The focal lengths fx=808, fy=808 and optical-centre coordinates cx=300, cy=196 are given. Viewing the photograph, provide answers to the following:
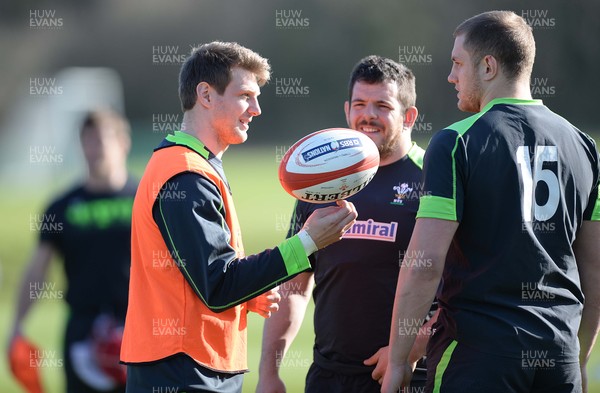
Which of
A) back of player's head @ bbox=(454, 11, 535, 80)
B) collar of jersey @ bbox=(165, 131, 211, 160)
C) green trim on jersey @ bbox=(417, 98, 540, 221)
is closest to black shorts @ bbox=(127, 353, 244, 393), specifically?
collar of jersey @ bbox=(165, 131, 211, 160)

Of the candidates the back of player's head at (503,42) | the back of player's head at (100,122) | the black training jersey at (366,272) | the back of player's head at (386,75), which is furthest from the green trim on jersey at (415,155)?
the back of player's head at (100,122)

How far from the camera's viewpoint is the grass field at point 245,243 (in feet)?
27.7

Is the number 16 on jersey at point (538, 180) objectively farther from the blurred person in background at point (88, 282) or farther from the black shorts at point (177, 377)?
the blurred person in background at point (88, 282)

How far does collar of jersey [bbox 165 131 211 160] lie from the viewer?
335 centimetres

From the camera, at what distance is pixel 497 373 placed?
3.09m

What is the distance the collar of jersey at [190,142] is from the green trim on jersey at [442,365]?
49.6 inches

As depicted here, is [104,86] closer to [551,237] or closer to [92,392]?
[92,392]

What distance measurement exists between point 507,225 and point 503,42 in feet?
2.45

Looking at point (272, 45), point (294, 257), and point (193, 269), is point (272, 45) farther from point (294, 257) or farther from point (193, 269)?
point (193, 269)

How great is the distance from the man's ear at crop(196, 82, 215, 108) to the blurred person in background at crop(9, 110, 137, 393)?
79.1 inches

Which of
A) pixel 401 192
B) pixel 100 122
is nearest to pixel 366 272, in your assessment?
pixel 401 192

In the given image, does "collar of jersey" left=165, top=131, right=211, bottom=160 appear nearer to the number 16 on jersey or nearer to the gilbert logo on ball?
the gilbert logo on ball

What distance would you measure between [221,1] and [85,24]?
517 centimetres

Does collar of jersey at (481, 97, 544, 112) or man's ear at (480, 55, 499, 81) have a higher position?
man's ear at (480, 55, 499, 81)
